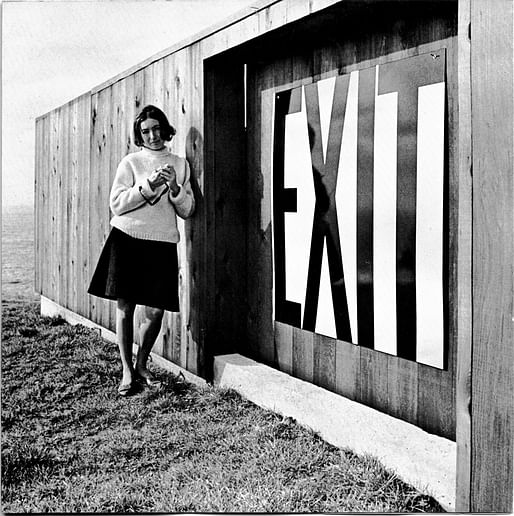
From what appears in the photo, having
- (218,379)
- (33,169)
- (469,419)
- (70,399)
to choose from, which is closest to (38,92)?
(33,169)

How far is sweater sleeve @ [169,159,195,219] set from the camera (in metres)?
2.55

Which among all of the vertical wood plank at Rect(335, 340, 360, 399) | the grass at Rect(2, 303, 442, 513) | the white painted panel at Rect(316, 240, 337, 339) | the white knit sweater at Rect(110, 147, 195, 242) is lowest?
the grass at Rect(2, 303, 442, 513)

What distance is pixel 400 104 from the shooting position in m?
1.87

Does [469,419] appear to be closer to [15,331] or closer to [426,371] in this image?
[426,371]

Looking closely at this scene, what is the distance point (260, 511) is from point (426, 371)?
0.61 meters

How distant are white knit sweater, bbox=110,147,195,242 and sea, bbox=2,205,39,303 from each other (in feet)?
1.12

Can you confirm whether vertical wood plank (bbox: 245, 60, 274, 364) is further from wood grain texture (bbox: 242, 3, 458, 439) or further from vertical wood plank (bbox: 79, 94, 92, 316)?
vertical wood plank (bbox: 79, 94, 92, 316)

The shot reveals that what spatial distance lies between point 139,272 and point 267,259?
0.51 metres

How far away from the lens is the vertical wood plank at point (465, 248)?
1548 mm

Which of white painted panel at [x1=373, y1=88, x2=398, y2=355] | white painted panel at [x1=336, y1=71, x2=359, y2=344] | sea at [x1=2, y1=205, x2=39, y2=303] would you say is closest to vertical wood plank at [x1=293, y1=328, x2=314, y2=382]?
white painted panel at [x1=336, y1=71, x2=359, y2=344]

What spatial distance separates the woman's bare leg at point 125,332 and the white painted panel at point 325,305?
806 mm

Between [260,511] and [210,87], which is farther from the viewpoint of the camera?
[210,87]

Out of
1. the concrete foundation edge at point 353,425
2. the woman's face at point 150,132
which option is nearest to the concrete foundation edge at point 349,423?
the concrete foundation edge at point 353,425

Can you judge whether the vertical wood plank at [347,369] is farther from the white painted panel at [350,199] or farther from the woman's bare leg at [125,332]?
the woman's bare leg at [125,332]
